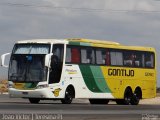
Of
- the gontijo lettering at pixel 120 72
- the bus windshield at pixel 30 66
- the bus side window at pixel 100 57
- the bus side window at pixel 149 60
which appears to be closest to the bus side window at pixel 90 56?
the bus side window at pixel 100 57

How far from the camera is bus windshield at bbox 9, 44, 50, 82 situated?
37250 mm

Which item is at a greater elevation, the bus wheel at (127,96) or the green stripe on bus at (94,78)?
the green stripe on bus at (94,78)

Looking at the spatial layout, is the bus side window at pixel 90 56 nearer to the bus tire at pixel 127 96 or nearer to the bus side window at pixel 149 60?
the bus tire at pixel 127 96

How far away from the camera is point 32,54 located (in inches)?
1476

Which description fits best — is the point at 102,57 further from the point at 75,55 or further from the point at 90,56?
the point at 75,55

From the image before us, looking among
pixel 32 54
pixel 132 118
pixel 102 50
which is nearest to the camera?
pixel 132 118

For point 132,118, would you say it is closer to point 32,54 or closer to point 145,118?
point 145,118

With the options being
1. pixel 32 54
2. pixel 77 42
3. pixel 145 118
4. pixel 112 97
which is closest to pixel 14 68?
pixel 32 54

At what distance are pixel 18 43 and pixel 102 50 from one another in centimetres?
520

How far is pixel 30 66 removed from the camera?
122 ft

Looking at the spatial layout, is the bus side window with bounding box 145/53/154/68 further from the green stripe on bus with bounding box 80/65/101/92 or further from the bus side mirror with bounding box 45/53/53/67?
the bus side mirror with bounding box 45/53/53/67

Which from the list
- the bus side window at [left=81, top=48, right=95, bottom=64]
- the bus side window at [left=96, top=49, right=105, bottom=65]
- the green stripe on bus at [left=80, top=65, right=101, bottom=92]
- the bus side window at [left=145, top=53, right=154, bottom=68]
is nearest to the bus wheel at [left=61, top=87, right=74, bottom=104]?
the green stripe on bus at [left=80, top=65, right=101, bottom=92]

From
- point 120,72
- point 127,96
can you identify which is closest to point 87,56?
point 120,72

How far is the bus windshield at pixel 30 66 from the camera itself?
37.2 m
